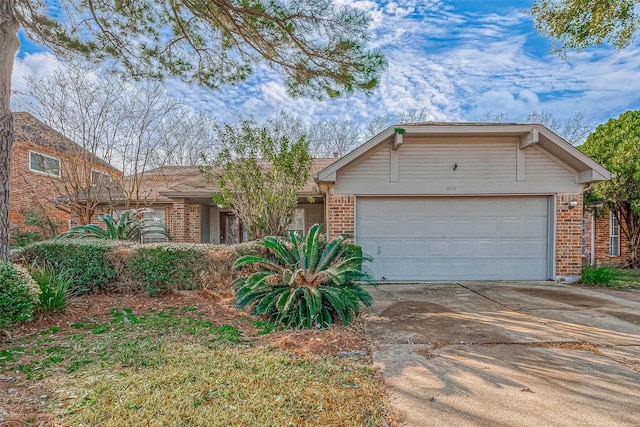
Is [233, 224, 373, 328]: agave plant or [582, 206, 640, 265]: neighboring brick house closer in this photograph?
[233, 224, 373, 328]: agave plant

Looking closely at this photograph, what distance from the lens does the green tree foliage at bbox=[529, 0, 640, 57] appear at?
18.1 feet

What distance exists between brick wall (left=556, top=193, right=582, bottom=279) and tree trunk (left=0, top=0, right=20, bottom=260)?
35.7ft

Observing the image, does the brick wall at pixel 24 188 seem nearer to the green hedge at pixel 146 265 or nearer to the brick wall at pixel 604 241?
the green hedge at pixel 146 265

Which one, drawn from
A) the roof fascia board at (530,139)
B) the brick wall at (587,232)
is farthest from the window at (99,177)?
the brick wall at (587,232)

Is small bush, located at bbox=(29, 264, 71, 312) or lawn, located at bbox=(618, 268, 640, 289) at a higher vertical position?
small bush, located at bbox=(29, 264, 71, 312)

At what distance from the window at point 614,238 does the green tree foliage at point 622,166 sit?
15.6 inches

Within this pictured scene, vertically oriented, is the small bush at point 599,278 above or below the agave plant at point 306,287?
below

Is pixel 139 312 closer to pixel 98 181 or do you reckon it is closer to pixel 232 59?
pixel 232 59

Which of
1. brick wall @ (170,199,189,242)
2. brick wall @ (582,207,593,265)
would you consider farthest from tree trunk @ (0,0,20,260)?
brick wall @ (582,207,593,265)

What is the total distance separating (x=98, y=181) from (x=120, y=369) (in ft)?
33.2

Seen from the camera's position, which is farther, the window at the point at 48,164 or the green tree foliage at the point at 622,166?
the window at the point at 48,164

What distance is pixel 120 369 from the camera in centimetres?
283

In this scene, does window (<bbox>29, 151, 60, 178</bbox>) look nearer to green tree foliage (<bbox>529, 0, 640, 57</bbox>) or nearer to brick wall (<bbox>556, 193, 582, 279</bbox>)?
green tree foliage (<bbox>529, 0, 640, 57</bbox>)

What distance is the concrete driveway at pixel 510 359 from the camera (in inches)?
92.0
